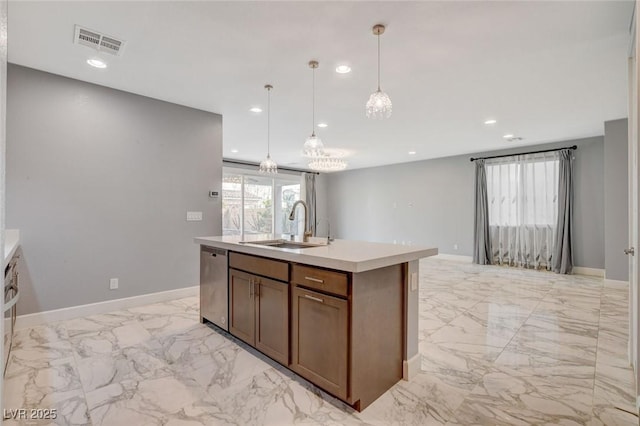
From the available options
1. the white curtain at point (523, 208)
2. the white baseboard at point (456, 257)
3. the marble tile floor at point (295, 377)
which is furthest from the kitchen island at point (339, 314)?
the white baseboard at point (456, 257)

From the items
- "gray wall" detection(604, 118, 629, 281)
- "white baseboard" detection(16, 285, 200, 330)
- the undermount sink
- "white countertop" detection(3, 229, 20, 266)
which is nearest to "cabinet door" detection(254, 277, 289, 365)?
the undermount sink

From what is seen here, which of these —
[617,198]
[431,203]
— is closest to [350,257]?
[617,198]

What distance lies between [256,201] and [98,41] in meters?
6.04

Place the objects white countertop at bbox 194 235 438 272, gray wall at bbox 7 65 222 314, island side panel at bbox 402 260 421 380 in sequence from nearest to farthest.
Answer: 1. white countertop at bbox 194 235 438 272
2. island side panel at bbox 402 260 421 380
3. gray wall at bbox 7 65 222 314

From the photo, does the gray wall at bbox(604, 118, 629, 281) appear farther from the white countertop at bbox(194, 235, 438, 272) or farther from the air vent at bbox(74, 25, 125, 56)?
the air vent at bbox(74, 25, 125, 56)

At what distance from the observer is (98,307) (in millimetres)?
3492

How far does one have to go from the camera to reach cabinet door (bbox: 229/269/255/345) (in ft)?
8.24

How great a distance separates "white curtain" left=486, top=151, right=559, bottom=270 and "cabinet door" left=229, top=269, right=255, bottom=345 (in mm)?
6098

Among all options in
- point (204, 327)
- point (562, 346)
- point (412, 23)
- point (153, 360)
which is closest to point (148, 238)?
point (204, 327)

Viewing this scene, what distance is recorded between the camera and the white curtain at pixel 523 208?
6.13m

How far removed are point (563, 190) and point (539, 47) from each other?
4.28 meters

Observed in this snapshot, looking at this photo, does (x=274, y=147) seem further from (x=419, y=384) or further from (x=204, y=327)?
(x=419, y=384)

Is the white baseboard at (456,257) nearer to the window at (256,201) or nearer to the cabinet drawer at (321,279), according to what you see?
the window at (256,201)

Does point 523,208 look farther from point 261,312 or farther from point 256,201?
point 256,201
